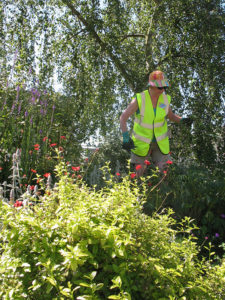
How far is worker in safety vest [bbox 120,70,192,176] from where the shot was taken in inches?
150

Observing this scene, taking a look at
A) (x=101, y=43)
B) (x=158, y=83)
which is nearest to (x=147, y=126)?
(x=158, y=83)

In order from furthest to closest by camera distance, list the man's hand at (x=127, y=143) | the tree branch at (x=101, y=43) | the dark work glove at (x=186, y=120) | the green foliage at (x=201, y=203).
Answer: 1. the tree branch at (x=101, y=43)
2. the dark work glove at (x=186, y=120)
3. the man's hand at (x=127, y=143)
4. the green foliage at (x=201, y=203)

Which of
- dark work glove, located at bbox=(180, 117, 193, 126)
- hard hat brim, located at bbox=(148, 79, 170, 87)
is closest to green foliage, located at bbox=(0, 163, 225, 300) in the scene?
hard hat brim, located at bbox=(148, 79, 170, 87)

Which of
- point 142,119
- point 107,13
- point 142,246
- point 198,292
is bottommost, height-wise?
point 198,292

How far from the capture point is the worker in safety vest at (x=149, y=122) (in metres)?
3.81

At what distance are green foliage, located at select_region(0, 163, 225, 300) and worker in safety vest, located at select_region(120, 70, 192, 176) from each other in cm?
231

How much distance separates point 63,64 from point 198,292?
17.7 feet

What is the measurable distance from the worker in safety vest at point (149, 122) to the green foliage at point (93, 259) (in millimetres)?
2310

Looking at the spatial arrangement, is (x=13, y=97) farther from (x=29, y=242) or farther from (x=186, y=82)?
(x=29, y=242)

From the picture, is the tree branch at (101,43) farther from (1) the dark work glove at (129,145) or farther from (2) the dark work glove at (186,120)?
(1) the dark work glove at (129,145)

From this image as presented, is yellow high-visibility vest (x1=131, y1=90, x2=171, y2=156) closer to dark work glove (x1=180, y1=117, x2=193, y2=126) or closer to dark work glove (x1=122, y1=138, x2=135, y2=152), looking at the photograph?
dark work glove (x1=122, y1=138, x2=135, y2=152)

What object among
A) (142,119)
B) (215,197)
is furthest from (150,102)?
(215,197)

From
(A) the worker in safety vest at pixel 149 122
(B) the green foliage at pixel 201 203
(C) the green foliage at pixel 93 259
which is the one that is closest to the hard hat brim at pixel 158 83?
(A) the worker in safety vest at pixel 149 122

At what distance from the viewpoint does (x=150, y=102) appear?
384 cm
